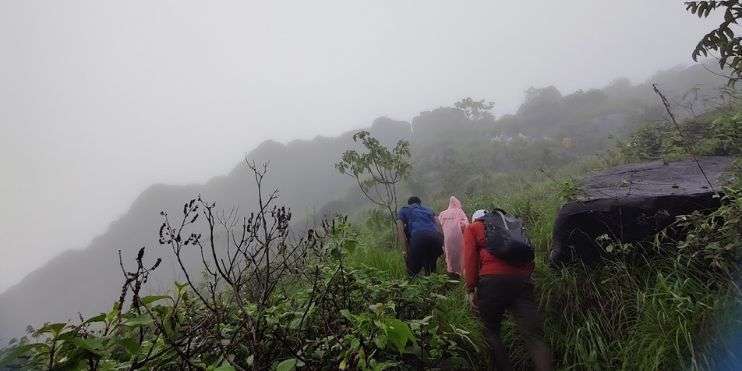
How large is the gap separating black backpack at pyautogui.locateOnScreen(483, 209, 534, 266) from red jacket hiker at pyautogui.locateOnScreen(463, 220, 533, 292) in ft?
0.17

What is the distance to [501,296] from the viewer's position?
3.49 m

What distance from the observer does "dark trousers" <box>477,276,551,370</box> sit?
3.46 meters

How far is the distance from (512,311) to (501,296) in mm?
225

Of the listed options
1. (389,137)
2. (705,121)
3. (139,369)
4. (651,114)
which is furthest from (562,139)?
(389,137)

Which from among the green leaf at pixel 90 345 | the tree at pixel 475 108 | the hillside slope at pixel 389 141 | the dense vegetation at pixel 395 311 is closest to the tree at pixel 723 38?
the dense vegetation at pixel 395 311

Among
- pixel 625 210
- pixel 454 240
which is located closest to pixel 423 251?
pixel 454 240

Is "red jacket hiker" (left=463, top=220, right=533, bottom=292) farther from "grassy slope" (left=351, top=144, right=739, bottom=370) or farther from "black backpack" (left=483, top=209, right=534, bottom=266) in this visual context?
"grassy slope" (left=351, top=144, right=739, bottom=370)

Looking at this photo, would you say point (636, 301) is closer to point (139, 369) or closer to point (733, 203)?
point (733, 203)

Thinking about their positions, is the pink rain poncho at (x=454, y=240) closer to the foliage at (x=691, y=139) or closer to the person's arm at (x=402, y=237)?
the person's arm at (x=402, y=237)

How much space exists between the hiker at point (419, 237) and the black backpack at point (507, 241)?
1593 mm

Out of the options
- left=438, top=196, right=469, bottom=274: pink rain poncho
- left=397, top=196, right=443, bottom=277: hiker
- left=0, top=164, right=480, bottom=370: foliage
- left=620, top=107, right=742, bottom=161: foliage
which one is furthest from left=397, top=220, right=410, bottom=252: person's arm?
left=620, top=107, right=742, bottom=161: foliage

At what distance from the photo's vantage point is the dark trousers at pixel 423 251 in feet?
17.4

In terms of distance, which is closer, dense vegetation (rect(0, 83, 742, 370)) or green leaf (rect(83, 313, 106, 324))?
green leaf (rect(83, 313, 106, 324))

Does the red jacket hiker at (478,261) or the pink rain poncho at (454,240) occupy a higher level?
the red jacket hiker at (478,261)
